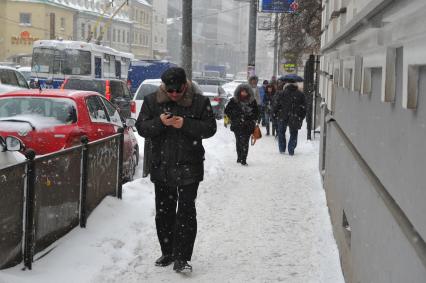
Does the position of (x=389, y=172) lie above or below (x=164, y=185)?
above

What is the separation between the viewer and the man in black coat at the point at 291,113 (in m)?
14.1

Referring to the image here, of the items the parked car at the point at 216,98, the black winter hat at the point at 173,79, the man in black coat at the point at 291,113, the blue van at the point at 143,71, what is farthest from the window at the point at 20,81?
the black winter hat at the point at 173,79

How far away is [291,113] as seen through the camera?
14.2 meters

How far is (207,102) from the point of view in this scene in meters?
5.36

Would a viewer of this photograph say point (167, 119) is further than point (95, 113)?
No

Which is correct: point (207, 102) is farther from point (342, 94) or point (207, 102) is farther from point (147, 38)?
point (147, 38)

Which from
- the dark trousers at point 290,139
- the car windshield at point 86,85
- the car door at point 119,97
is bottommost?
the dark trousers at point 290,139

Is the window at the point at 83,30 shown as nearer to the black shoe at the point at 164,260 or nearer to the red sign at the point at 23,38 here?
the red sign at the point at 23,38

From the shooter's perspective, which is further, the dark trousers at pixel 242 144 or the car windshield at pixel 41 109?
the dark trousers at pixel 242 144

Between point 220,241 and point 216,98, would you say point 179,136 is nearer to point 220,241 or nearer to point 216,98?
point 220,241

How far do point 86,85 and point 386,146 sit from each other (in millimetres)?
19334

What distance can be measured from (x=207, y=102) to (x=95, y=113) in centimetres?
433

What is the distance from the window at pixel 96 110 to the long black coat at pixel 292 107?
5.37 metres

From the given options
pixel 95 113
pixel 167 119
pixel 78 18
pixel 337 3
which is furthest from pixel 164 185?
pixel 78 18
